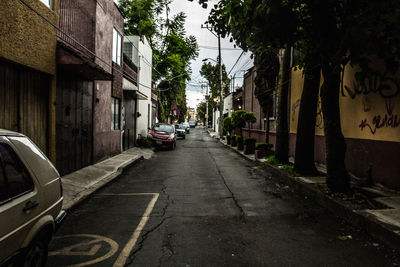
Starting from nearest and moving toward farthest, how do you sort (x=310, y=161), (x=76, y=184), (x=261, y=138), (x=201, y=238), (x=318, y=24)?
(x=201, y=238) → (x=318, y=24) → (x=76, y=184) → (x=310, y=161) → (x=261, y=138)

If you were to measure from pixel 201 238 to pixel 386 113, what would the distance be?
5.93 meters

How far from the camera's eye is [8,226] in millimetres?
2340

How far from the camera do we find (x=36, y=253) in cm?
289

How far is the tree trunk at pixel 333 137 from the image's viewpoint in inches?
252

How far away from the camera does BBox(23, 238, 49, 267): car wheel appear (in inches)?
107

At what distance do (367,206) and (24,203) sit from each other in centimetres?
570

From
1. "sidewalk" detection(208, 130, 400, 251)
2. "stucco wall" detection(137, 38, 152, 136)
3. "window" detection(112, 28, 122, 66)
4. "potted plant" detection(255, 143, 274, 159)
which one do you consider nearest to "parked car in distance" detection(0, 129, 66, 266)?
"sidewalk" detection(208, 130, 400, 251)

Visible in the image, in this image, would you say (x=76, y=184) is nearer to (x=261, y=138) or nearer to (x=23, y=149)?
(x=23, y=149)

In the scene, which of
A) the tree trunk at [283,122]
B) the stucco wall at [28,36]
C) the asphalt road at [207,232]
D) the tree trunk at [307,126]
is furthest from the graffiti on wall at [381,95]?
the stucco wall at [28,36]

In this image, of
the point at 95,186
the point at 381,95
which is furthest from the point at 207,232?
the point at 381,95

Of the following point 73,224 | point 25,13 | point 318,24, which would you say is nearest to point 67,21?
point 25,13

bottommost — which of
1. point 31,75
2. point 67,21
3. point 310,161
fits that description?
point 310,161

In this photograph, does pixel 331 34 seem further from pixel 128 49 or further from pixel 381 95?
pixel 128 49

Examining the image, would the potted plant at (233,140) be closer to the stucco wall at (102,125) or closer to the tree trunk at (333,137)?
the stucco wall at (102,125)
